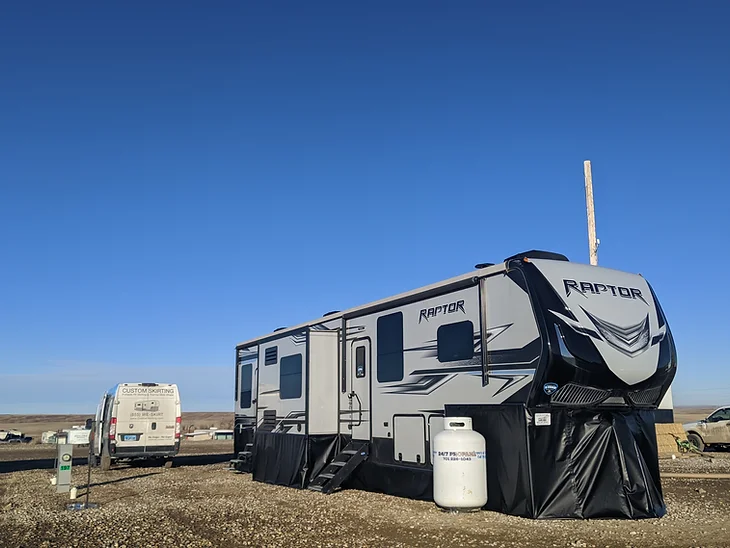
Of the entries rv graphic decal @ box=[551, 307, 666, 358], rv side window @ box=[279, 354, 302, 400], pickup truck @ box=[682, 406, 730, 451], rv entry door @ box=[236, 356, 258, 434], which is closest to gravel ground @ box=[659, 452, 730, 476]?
pickup truck @ box=[682, 406, 730, 451]

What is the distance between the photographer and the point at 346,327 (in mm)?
12773

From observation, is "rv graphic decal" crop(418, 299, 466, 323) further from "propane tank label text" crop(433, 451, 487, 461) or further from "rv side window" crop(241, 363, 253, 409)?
"rv side window" crop(241, 363, 253, 409)

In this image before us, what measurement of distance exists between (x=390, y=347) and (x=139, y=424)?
29.4 ft

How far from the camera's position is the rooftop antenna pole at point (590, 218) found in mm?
15000

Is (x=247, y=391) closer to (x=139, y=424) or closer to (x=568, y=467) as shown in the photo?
(x=139, y=424)

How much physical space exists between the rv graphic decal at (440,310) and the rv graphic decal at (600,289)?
1.60 metres

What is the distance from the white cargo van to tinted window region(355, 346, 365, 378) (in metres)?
7.42

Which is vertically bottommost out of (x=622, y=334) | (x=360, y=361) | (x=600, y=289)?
(x=360, y=361)

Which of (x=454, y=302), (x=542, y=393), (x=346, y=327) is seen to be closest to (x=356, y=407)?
(x=346, y=327)

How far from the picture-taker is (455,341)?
1008 cm

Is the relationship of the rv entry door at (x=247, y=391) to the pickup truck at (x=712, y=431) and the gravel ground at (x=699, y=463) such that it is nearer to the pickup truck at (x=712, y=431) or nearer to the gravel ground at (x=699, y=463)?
the gravel ground at (x=699, y=463)

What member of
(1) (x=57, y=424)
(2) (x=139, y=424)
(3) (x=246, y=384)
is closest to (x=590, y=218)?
(3) (x=246, y=384)

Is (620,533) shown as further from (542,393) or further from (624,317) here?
(624,317)

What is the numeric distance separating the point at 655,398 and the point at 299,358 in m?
6.78
